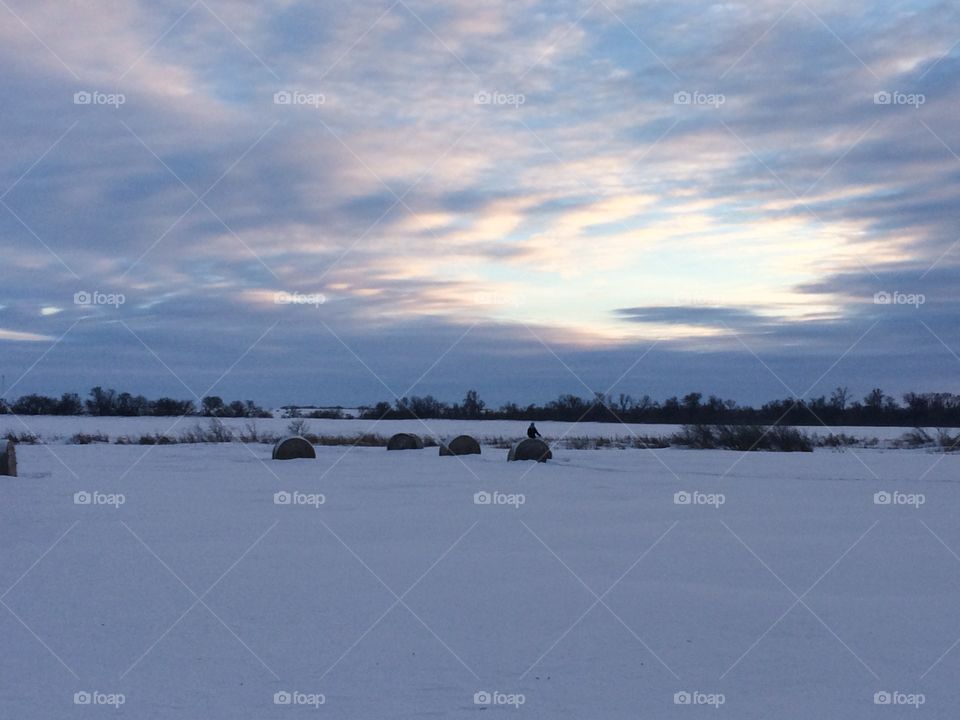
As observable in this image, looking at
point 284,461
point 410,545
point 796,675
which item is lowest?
point 796,675

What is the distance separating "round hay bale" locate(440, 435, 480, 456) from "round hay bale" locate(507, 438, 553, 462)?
2812 millimetres

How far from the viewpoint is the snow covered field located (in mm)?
5379

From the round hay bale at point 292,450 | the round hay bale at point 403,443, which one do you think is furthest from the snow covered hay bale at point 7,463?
the round hay bale at point 403,443

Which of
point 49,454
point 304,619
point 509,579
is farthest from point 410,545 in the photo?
point 49,454

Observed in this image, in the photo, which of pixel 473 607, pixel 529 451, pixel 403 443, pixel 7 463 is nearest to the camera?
pixel 473 607

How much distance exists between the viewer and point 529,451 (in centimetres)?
2422

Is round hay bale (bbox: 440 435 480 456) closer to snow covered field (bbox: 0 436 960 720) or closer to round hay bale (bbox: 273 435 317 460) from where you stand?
round hay bale (bbox: 273 435 317 460)

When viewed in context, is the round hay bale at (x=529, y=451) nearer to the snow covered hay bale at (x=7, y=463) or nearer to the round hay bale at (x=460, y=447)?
the round hay bale at (x=460, y=447)

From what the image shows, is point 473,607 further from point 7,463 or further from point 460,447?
point 460,447

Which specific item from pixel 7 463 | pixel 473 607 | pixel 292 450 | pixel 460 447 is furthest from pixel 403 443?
pixel 473 607

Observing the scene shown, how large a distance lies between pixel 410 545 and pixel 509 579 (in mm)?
2061

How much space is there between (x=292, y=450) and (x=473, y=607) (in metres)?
17.2

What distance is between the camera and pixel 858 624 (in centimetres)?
699

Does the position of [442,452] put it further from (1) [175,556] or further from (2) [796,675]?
(2) [796,675]
